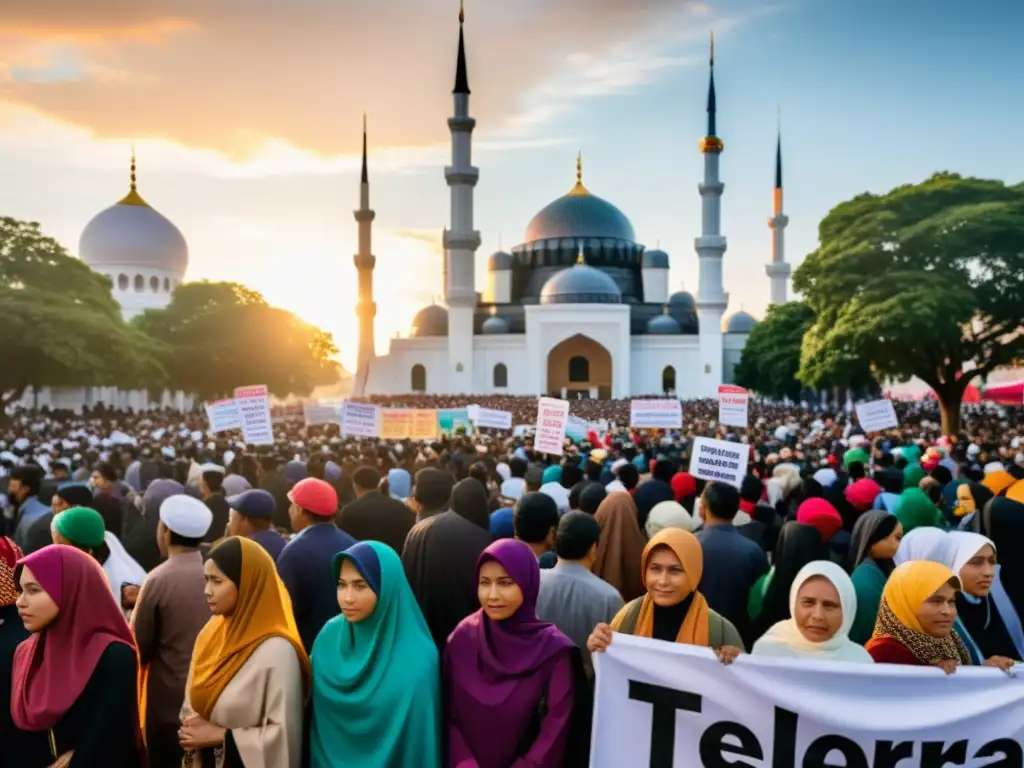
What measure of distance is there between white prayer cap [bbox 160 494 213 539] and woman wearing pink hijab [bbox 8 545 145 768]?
3.14ft

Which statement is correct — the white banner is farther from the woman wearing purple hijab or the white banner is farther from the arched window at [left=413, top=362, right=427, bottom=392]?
the arched window at [left=413, top=362, right=427, bottom=392]

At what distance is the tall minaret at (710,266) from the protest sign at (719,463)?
37.6 m

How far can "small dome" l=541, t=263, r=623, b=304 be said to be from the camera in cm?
4675

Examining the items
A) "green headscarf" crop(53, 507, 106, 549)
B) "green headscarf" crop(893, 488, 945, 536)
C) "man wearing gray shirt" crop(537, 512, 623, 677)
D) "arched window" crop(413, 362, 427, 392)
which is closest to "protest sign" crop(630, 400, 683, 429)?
"green headscarf" crop(893, 488, 945, 536)

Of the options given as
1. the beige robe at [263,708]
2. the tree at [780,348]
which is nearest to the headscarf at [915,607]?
the beige robe at [263,708]

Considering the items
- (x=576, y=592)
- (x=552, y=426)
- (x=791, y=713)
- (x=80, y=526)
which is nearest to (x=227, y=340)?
(x=552, y=426)

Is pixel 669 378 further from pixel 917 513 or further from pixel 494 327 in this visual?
pixel 917 513

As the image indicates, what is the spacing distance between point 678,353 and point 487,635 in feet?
146

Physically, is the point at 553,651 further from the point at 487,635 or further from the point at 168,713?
Answer: the point at 168,713

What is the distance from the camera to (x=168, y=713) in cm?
354

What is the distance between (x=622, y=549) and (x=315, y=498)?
171 centimetres

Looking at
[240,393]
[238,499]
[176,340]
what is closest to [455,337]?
[176,340]

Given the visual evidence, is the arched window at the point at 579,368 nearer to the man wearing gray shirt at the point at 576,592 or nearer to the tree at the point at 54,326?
the tree at the point at 54,326

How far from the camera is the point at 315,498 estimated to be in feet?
14.6
